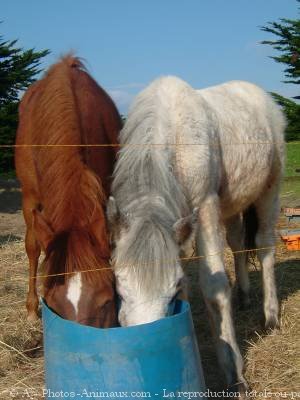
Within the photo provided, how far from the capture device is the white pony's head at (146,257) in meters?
2.45

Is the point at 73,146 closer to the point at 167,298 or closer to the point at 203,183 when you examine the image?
the point at 203,183

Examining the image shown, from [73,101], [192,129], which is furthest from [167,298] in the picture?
[73,101]

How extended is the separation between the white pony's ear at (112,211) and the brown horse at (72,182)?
35 millimetres

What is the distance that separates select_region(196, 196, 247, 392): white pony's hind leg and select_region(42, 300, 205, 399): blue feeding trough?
2.80ft

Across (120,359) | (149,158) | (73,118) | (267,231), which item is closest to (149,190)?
(149,158)

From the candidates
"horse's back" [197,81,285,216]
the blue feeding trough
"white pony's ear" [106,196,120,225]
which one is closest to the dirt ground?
"horse's back" [197,81,285,216]

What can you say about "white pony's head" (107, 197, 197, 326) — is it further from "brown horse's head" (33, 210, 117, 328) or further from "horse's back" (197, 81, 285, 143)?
"horse's back" (197, 81, 285, 143)

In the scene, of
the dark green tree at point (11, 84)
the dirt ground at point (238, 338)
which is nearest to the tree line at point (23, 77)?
the dark green tree at point (11, 84)

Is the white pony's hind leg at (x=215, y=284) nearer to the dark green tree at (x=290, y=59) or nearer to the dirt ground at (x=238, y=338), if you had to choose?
the dirt ground at (x=238, y=338)

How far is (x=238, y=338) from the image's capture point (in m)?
4.07

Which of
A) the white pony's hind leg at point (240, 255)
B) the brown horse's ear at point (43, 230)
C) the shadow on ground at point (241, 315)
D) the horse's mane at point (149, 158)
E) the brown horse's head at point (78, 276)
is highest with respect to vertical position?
the horse's mane at point (149, 158)

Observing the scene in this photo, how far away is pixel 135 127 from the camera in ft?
10.8

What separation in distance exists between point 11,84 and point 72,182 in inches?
499

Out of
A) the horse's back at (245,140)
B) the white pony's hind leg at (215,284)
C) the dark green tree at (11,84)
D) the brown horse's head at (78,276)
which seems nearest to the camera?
the brown horse's head at (78,276)
